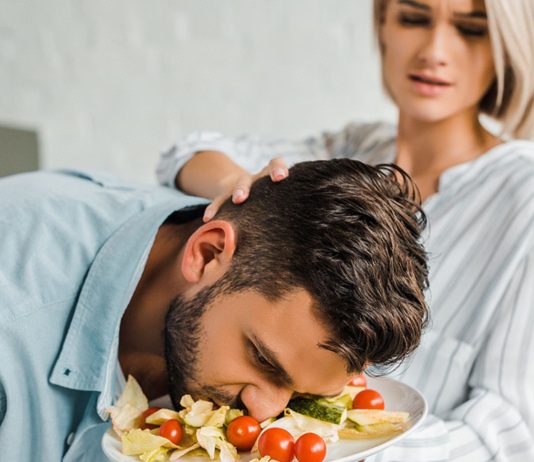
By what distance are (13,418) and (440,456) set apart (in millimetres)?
667

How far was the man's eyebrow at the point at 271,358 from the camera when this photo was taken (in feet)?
3.58

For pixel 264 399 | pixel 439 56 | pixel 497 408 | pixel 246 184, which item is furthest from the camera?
pixel 439 56

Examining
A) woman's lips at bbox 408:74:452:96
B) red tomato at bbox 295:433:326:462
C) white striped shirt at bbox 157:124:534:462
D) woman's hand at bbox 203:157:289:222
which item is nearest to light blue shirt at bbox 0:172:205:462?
woman's hand at bbox 203:157:289:222

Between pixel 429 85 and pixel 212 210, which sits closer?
pixel 212 210

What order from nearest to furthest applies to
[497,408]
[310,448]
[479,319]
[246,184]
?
[310,448]
[246,184]
[497,408]
[479,319]

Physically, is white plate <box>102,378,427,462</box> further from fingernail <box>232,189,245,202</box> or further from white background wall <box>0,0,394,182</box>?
white background wall <box>0,0,394,182</box>

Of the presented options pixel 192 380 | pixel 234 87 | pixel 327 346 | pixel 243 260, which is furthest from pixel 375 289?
pixel 234 87

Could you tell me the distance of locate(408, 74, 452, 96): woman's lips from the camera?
175 cm

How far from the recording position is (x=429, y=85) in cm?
177

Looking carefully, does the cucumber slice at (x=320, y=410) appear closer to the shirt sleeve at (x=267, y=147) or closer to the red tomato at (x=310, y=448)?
the red tomato at (x=310, y=448)

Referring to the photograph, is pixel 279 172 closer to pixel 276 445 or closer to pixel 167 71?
pixel 276 445

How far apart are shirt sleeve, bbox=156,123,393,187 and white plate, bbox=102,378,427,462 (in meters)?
0.75

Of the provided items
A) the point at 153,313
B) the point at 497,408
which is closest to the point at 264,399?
the point at 153,313

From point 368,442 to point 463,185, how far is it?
0.82 meters
